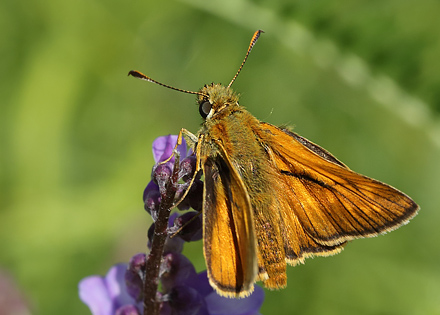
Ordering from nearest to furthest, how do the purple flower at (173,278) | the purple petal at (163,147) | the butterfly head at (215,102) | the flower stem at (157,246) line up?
the flower stem at (157,246)
the purple flower at (173,278)
the purple petal at (163,147)
the butterfly head at (215,102)

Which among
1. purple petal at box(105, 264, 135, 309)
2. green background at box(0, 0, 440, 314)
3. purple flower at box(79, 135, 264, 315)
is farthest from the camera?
green background at box(0, 0, 440, 314)

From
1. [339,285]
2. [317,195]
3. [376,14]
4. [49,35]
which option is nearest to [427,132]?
[376,14]

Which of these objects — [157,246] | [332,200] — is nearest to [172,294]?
[157,246]

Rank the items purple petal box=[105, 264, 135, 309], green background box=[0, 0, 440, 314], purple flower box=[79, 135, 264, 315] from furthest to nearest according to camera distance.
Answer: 1. green background box=[0, 0, 440, 314]
2. purple petal box=[105, 264, 135, 309]
3. purple flower box=[79, 135, 264, 315]

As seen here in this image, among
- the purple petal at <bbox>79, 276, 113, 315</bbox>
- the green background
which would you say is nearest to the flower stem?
the purple petal at <bbox>79, 276, 113, 315</bbox>

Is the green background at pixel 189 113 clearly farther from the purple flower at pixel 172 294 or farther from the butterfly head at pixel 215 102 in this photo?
the purple flower at pixel 172 294

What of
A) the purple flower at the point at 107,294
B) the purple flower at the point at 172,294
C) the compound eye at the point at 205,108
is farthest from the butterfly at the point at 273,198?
the purple flower at the point at 107,294

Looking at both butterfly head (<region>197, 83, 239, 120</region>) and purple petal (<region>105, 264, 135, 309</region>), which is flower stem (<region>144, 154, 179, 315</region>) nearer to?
purple petal (<region>105, 264, 135, 309</region>)
